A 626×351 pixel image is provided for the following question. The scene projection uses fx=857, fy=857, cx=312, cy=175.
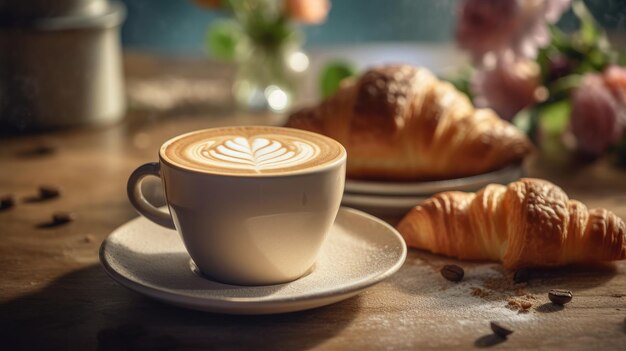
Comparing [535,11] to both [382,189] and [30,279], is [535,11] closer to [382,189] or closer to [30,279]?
[382,189]

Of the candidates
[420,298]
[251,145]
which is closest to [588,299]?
[420,298]

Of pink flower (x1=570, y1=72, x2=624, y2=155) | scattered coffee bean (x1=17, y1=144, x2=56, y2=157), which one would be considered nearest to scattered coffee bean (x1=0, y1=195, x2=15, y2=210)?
scattered coffee bean (x1=17, y1=144, x2=56, y2=157)

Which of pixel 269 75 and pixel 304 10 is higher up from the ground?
pixel 304 10

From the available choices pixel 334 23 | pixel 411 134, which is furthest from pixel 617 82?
pixel 334 23

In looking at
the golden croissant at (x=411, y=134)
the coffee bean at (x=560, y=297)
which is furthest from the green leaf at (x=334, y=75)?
the coffee bean at (x=560, y=297)

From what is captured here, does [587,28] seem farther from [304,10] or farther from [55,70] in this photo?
[55,70]

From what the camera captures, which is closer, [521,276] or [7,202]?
[521,276]

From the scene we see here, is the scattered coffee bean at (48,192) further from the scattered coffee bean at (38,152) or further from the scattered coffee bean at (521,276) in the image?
the scattered coffee bean at (521,276)

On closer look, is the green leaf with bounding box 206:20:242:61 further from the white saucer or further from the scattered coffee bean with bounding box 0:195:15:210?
the white saucer
